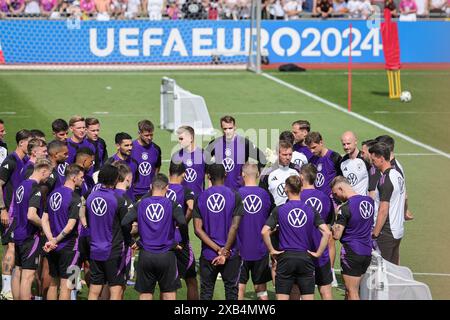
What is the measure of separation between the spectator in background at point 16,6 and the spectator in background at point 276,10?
29.6 ft

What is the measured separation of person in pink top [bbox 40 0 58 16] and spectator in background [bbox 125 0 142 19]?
2558 millimetres

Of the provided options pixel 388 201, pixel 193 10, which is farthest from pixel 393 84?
pixel 388 201

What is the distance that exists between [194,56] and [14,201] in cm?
2255

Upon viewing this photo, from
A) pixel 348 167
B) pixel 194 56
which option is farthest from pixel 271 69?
pixel 348 167

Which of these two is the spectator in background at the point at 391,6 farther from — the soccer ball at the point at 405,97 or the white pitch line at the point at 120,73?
the white pitch line at the point at 120,73

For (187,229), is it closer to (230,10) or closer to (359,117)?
(359,117)

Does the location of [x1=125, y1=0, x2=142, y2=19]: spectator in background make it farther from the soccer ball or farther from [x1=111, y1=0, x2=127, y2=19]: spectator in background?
the soccer ball

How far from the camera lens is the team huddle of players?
1163cm

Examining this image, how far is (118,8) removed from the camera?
3531 centimetres

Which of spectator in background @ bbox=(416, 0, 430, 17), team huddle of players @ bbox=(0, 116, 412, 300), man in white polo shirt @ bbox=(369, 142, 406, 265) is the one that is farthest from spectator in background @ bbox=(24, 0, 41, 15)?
man in white polo shirt @ bbox=(369, 142, 406, 265)

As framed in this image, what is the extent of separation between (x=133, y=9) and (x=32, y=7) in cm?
360
